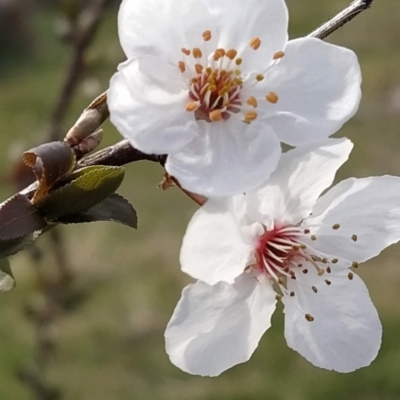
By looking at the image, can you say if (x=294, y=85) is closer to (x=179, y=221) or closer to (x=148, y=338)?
(x=148, y=338)

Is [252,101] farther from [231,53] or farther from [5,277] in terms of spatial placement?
[5,277]

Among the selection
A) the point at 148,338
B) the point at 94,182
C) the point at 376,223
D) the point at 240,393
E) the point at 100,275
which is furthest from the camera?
the point at 100,275

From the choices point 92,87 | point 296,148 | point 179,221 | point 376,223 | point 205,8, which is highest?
point 205,8

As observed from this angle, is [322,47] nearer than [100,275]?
Yes

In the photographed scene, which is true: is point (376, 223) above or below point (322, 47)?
below

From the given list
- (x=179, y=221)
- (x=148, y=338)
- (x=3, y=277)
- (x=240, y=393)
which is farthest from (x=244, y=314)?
(x=179, y=221)

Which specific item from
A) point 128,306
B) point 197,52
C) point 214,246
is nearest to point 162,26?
point 197,52
